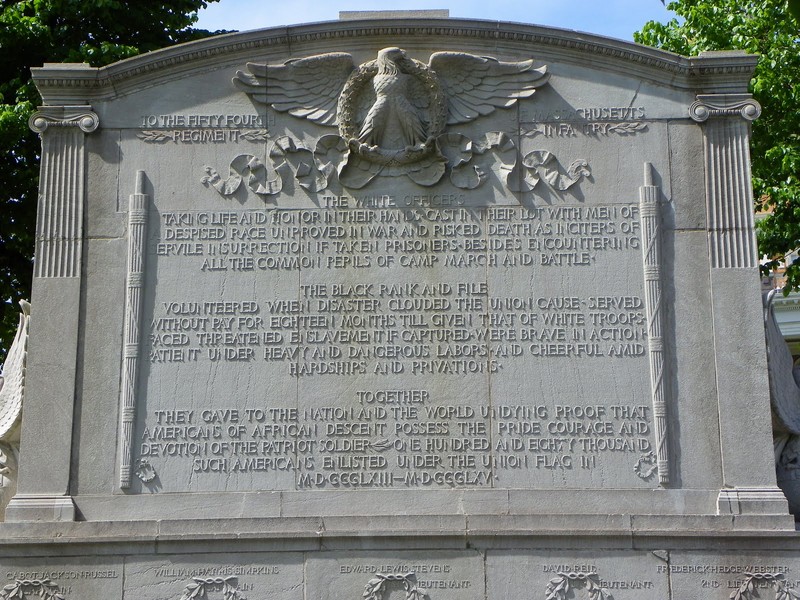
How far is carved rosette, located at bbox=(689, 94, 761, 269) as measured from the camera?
40.0ft

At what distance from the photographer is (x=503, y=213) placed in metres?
12.5

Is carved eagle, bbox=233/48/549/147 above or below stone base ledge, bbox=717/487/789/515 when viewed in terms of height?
above

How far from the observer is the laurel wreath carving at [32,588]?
1128cm

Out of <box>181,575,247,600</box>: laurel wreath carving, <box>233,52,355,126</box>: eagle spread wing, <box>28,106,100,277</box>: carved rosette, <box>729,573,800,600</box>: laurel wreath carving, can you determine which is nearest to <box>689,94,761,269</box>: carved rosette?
<box>729,573,800,600</box>: laurel wreath carving

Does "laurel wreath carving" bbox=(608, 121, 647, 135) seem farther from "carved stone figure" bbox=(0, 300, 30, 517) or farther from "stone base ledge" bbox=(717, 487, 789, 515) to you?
"carved stone figure" bbox=(0, 300, 30, 517)

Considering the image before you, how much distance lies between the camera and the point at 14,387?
1238 cm

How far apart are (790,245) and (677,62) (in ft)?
27.3

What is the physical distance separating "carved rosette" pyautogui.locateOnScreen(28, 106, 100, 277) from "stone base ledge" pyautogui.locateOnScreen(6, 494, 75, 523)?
2377mm

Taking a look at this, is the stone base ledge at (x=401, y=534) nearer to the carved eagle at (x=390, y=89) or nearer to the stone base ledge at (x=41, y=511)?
the stone base ledge at (x=41, y=511)

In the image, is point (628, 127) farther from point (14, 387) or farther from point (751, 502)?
point (14, 387)

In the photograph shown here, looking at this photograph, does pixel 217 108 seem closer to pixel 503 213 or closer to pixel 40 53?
pixel 503 213

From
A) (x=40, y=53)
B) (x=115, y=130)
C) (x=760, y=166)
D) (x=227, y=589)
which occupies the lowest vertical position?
(x=227, y=589)

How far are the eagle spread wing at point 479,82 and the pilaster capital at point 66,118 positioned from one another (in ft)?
12.3

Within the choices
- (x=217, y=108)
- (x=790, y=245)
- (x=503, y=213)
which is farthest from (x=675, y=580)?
(x=790, y=245)
